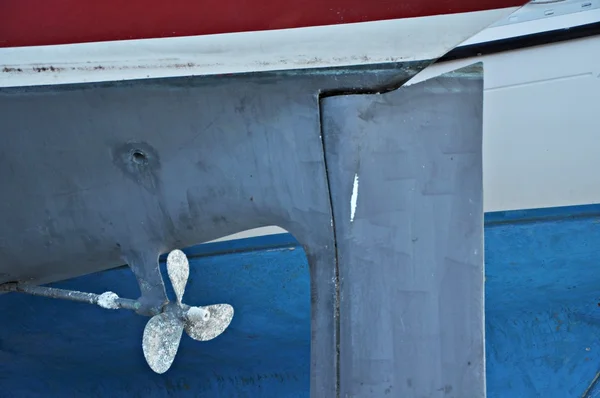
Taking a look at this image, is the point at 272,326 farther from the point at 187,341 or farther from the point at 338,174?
the point at 338,174

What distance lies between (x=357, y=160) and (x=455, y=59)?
37.3 inches

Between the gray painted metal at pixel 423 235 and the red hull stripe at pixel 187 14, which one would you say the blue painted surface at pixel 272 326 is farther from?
the red hull stripe at pixel 187 14

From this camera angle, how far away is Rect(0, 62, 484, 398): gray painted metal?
1.51 meters

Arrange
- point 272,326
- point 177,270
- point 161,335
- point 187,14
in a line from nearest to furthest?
point 187,14 → point 161,335 → point 177,270 → point 272,326

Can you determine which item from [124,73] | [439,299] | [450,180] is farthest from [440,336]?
[124,73]

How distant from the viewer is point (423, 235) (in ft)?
4.95

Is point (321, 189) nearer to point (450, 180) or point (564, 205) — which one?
point (450, 180)

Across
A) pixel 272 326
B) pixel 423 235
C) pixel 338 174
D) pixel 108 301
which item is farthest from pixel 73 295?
pixel 272 326

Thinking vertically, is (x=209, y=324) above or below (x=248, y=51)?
below

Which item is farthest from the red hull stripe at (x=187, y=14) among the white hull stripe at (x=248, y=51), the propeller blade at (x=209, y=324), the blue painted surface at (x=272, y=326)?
the blue painted surface at (x=272, y=326)

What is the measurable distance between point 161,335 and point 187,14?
0.71 metres

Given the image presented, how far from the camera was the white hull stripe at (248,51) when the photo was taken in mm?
1447

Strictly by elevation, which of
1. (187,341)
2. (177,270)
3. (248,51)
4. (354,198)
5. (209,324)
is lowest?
(187,341)

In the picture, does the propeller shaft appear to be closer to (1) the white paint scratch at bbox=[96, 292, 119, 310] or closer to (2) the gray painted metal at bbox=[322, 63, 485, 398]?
(1) the white paint scratch at bbox=[96, 292, 119, 310]
